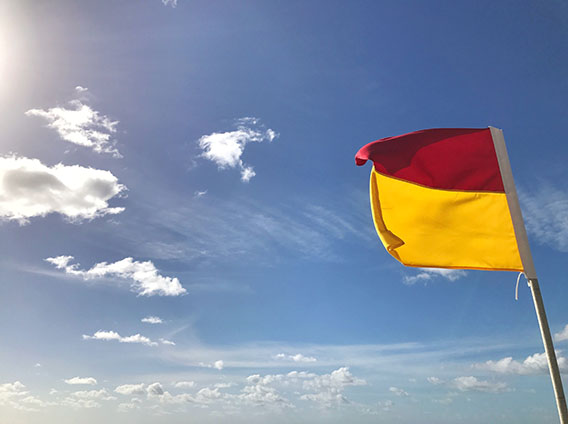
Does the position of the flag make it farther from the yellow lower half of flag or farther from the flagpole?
the flagpole

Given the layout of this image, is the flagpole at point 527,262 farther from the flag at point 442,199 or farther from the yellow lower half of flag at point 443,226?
the yellow lower half of flag at point 443,226

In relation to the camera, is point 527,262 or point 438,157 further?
point 438,157

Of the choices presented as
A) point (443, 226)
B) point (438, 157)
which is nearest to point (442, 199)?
point (443, 226)

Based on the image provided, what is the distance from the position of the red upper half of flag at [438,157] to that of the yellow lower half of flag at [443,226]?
391 millimetres

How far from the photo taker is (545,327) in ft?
48.3

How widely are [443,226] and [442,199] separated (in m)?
1.10

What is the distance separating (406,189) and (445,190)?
1.53 metres

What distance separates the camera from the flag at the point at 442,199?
17.8 meters

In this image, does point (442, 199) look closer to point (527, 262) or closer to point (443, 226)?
point (443, 226)

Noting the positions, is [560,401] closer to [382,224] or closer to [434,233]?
[434,233]

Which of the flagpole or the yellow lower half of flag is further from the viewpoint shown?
the yellow lower half of flag

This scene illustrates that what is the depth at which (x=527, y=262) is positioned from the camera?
1630cm

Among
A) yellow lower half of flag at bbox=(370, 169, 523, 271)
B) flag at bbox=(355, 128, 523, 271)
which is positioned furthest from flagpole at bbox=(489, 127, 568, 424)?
yellow lower half of flag at bbox=(370, 169, 523, 271)

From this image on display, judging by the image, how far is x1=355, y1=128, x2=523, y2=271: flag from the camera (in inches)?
699
